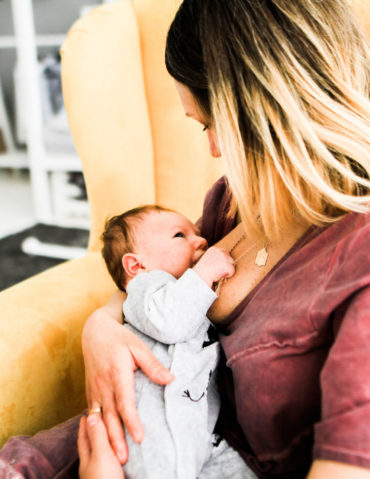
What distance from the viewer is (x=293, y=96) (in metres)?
0.59

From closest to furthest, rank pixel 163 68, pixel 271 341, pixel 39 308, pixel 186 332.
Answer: pixel 271 341 < pixel 186 332 < pixel 39 308 < pixel 163 68

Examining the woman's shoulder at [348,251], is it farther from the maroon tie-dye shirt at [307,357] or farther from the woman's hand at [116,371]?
the woman's hand at [116,371]

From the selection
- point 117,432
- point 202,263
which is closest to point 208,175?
point 202,263

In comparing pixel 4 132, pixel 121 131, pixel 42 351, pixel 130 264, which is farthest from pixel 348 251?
pixel 4 132

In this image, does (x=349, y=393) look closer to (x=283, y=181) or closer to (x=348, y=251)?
(x=348, y=251)

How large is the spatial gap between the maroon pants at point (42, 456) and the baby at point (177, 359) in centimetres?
14

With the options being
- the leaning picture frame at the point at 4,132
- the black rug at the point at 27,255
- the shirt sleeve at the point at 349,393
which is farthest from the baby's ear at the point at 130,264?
the leaning picture frame at the point at 4,132

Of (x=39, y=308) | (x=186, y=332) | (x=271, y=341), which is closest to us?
(x=271, y=341)

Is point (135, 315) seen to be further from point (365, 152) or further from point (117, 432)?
point (365, 152)

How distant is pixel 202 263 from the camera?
0.77 m

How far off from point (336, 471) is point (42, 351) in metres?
0.56

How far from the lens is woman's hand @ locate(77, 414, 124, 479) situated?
58 centimetres

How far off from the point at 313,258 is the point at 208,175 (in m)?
0.62

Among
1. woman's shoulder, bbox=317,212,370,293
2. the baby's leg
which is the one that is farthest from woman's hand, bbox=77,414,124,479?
woman's shoulder, bbox=317,212,370,293
